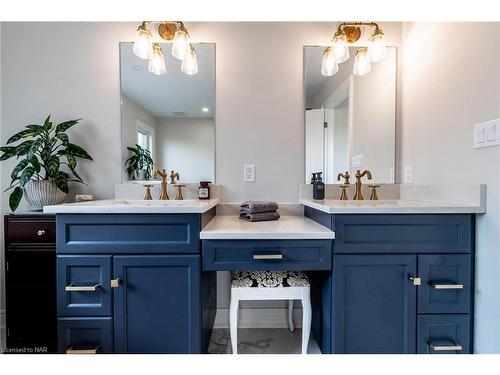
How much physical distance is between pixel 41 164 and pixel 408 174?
8.00ft

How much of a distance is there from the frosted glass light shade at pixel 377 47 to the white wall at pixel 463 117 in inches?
7.7

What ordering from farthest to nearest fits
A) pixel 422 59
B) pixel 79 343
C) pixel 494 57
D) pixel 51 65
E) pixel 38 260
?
pixel 51 65 → pixel 422 59 → pixel 38 260 → pixel 79 343 → pixel 494 57

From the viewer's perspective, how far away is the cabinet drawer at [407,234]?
1.19 meters

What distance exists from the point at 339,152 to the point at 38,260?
198 centimetres

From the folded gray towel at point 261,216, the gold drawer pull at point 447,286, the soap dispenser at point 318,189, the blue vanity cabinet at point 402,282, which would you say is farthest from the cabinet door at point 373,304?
the soap dispenser at point 318,189

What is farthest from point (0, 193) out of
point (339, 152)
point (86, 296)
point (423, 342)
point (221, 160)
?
point (423, 342)

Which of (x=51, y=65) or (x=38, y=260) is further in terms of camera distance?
(x=51, y=65)

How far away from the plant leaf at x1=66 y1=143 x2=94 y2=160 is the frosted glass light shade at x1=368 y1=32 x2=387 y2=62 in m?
2.08

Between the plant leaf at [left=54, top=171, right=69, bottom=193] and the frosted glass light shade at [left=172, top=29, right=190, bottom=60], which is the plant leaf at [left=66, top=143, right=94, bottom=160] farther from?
the frosted glass light shade at [left=172, top=29, right=190, bottom=60]

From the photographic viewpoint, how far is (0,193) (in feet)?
5.83

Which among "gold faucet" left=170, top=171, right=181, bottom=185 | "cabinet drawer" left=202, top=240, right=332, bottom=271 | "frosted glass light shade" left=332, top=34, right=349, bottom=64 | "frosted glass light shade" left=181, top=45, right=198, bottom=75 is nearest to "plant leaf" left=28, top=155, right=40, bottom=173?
"gold faucet" left=170, top=171, right=181, bottom=185

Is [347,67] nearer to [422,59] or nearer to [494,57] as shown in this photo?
[422,59]

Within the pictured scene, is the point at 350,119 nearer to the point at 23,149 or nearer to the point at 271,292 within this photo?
the point at 271,292
